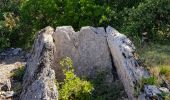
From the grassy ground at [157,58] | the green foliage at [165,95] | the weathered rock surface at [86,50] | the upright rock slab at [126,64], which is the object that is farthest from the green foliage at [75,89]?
→ the green foliage at [165,95]

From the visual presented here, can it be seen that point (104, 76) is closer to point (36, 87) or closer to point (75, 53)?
point (75, 53)

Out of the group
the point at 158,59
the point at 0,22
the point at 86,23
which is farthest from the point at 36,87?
the point at 0,22

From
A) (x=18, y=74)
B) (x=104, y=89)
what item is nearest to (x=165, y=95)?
(x=104, y=89)

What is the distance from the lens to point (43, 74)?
821 centimetres

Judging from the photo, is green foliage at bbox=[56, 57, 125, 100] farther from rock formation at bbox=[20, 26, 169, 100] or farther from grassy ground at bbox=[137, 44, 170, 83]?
grassy ground at bbox=[137, 44, 170, 83]

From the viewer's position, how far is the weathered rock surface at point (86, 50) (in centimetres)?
967

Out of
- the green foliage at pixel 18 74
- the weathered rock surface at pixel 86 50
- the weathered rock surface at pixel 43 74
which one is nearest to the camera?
the weathered rock surface at pixel 43 74

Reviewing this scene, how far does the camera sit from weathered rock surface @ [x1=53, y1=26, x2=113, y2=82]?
9672 millimetres

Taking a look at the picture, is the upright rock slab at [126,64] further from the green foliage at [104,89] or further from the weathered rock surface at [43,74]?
the weathered rock surface at [43,74]

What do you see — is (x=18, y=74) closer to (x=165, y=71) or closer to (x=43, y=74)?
(x=43, y=74)

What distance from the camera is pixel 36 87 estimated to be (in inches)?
313

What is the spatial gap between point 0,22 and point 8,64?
6.85 ft

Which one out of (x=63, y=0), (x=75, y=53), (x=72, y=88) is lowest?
(x=72, y=88)

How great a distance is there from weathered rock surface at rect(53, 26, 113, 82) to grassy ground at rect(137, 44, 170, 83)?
85cm
